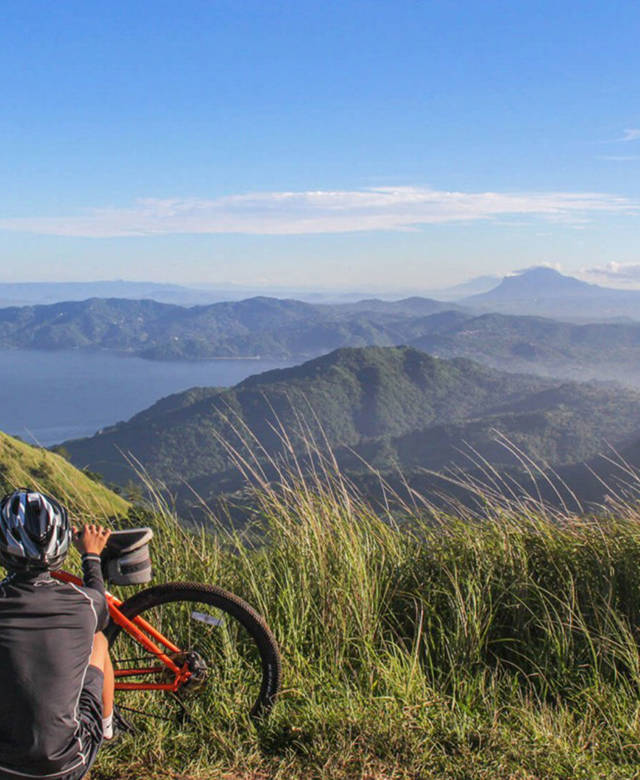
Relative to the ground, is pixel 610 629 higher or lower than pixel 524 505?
lower

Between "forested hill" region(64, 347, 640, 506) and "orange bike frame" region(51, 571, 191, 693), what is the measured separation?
211 feet

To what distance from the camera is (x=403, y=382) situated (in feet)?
559

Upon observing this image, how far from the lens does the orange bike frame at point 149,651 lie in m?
2.88

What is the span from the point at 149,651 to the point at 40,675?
35.3 inches

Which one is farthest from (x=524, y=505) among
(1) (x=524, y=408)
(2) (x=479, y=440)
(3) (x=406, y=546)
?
(1) (x=524, y=408)

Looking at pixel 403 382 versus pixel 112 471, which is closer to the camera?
pixel 112 471

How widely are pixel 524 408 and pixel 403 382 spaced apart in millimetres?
37755

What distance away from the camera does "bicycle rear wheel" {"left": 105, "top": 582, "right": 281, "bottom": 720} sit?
113 inches

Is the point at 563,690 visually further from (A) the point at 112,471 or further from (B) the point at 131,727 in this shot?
(A) the point at 112,471

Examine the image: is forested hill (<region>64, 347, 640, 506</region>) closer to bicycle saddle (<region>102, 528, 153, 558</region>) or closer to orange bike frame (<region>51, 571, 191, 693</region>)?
orange bike frame (<region>51, 571, 191, 693</region>)

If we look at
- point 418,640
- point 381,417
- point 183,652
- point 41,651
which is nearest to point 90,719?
point 41,651

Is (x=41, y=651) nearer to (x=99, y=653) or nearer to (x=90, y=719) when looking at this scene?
(x=90, y=719)

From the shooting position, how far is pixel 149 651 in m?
2.97

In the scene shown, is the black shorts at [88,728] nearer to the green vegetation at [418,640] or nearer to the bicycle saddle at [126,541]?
the green vegetation at [418,640]
